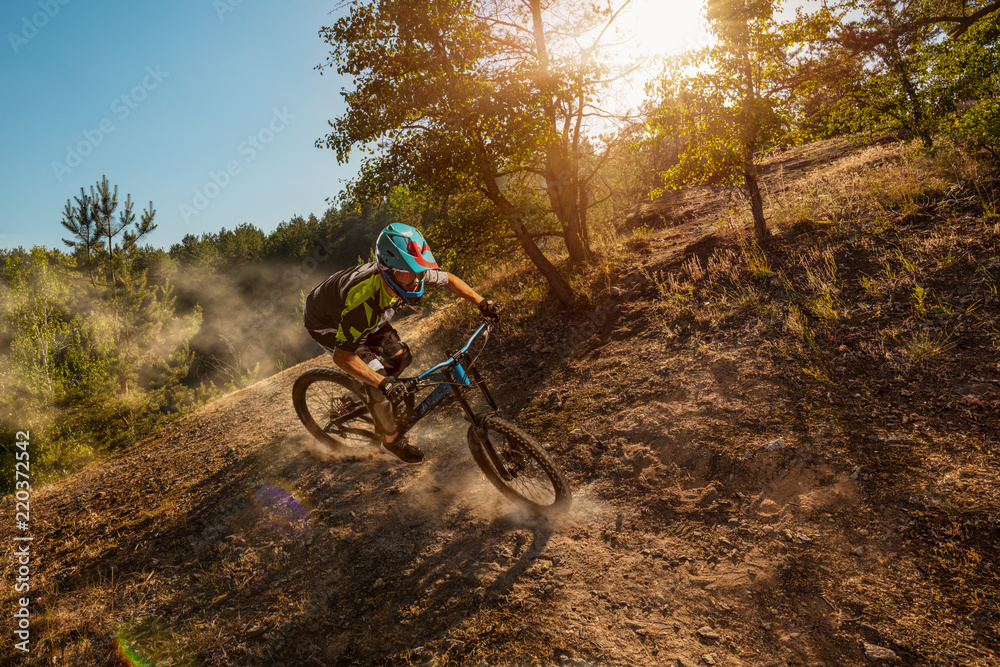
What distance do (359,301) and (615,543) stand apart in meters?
3.14

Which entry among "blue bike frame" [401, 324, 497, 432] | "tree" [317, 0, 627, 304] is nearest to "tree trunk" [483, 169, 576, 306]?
"tree" [317, 0, 627, 304]

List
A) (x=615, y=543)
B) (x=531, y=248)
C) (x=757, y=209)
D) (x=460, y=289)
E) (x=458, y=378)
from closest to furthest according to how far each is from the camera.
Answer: (x=615, y=543) < (x=458, y=378) < (x=460, y=289) < (x=757, y=209) < (x=531, y=248)

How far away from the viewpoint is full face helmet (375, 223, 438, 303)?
3.62m

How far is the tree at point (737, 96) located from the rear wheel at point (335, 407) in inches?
259

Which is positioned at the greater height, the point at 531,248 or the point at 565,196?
the point at 565,196

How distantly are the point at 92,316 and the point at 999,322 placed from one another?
29156 mm

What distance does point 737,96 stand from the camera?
7.23m

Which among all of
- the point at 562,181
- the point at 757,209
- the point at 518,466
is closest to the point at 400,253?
the point at 518,466

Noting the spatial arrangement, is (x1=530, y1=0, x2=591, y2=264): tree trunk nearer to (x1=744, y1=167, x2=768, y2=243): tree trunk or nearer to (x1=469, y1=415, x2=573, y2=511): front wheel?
(x1=744, y1=167, x2=768, y2=243): tree trunk

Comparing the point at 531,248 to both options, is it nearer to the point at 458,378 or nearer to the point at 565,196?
the point at 565,196

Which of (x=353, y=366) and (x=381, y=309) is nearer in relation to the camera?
(x=353, y=366)

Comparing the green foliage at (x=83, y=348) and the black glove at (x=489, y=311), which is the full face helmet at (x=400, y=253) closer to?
the black glove at (x=489, y=311)

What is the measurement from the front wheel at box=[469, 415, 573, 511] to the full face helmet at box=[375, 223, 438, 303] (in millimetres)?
1518

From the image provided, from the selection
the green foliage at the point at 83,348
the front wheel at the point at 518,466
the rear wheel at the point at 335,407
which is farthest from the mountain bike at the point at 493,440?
the green foliage at the point at 83,348
